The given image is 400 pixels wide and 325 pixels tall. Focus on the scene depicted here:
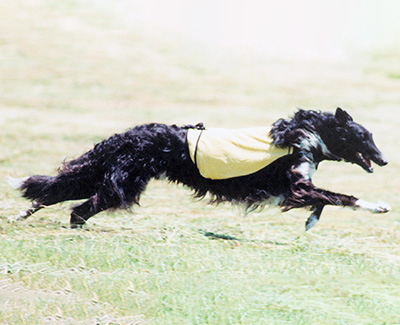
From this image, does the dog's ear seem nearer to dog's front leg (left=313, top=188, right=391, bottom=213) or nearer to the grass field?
dog's front leg (left=313, top=188, right=391, bottom=213)

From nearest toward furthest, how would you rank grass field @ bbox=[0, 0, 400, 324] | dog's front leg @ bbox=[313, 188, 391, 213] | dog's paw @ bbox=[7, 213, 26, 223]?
grass field @ bbox=[0, 0, 400, 324] → dog's front leg @ bbox=[313, 188, 391, 213] → dog's paw @ bbox=[7, 213, 26, 223]

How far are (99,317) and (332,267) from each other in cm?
230

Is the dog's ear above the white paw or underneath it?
above

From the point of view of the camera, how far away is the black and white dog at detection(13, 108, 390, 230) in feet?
20.4

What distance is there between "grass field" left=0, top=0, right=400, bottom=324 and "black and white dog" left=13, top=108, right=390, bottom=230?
12.6 inches

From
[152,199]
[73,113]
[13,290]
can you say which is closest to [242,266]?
[13,290]

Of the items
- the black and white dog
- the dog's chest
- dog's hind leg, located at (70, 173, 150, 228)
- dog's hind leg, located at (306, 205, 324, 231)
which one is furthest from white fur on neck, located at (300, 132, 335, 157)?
A: dog's hind leg, located at (70, 173, 150, 228)

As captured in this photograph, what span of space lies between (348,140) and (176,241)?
198cm

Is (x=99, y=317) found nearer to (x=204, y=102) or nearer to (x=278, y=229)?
(x=278, y=229)

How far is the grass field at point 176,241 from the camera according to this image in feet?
14.9

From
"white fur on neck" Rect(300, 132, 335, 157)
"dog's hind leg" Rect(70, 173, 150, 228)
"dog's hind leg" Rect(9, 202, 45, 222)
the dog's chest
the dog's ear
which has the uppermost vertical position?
the dog's ear

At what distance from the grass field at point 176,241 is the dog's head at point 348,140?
0.87 m

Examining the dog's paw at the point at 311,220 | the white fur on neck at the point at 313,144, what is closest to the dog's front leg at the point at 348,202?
the dog's paw at the point at 311,220

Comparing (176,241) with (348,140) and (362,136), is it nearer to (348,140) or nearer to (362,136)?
(348,140)
